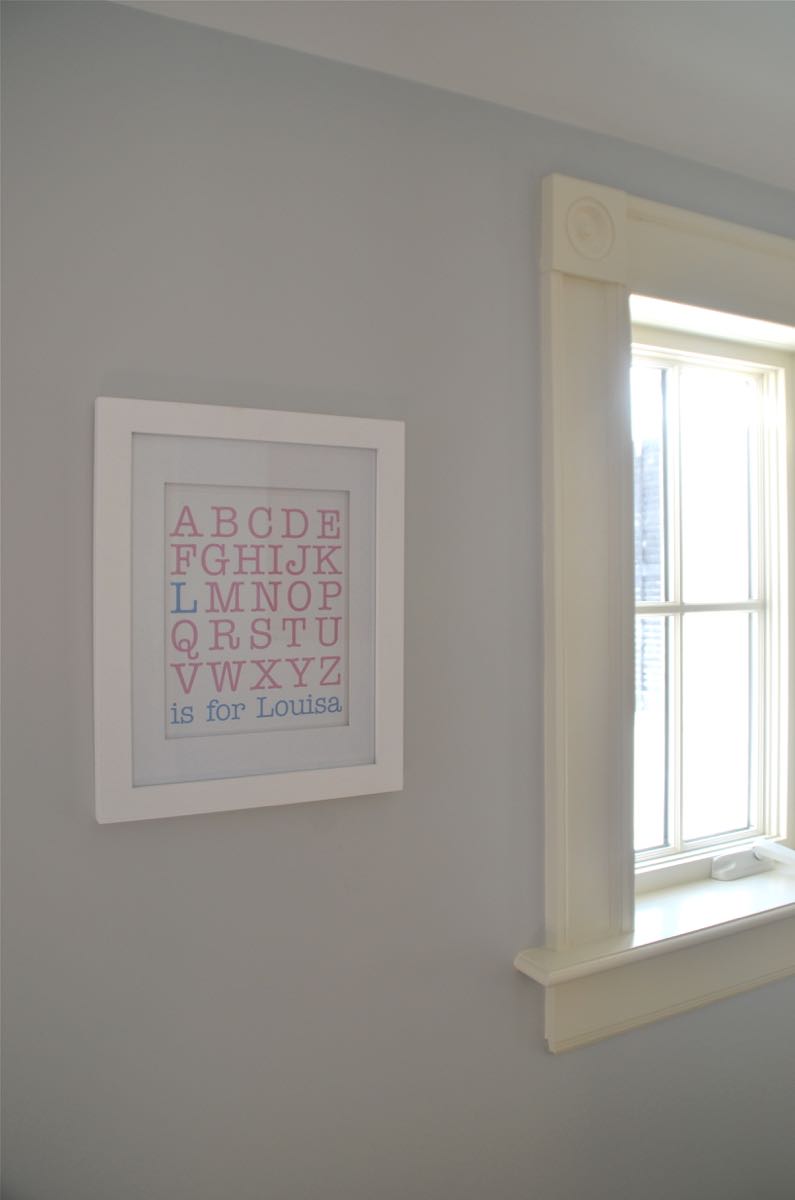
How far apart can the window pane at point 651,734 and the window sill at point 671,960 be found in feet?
0.39

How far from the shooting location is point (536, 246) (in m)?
1.30

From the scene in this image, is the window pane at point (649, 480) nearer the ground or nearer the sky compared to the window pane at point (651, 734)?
nearer the sky

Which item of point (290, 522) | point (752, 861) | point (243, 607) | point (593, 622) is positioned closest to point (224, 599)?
point (243, 607)

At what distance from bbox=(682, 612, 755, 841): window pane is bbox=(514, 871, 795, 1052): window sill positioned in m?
0.14

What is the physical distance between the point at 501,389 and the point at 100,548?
62 cm

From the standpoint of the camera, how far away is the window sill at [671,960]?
128 cm

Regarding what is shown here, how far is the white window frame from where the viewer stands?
129 centimetres

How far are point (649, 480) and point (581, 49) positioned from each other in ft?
2.53

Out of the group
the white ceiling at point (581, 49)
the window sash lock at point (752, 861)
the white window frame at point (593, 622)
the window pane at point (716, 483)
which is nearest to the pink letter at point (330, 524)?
the white window frame at point (593, 622)

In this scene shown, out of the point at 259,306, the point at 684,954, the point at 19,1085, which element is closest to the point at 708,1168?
the point at 684,954

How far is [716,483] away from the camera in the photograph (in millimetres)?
1765

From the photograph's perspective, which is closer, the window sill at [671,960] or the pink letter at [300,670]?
the pink letter at [300,670]

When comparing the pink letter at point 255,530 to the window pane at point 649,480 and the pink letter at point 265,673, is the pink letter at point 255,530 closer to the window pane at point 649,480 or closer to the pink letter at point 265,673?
the pink letter at point 265,673

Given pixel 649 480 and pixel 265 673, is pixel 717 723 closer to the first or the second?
pixel 649 480
